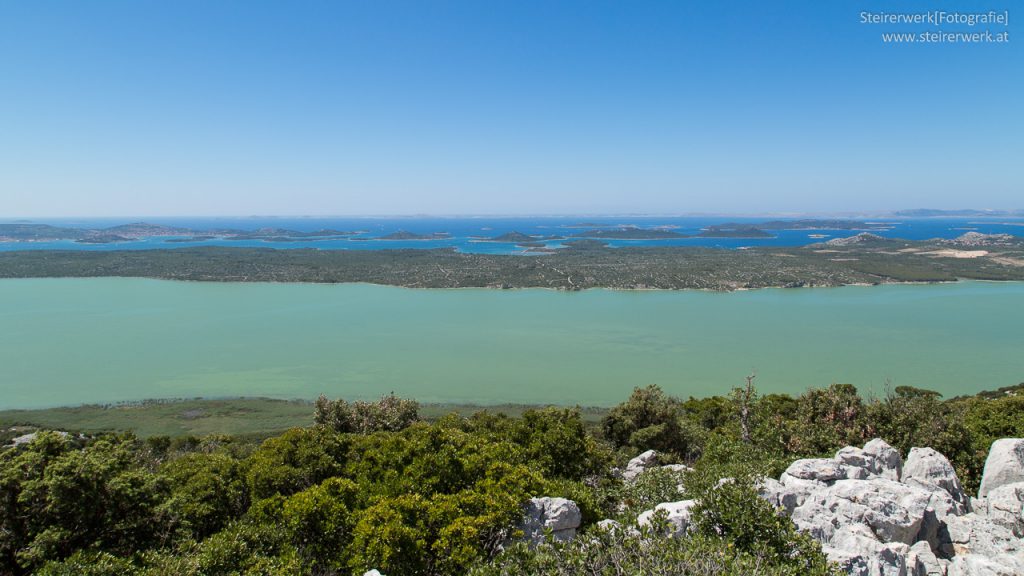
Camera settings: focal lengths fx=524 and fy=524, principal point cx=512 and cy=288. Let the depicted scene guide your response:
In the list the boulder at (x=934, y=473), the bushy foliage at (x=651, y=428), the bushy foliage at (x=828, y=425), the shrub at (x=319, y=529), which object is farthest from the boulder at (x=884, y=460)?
the shrub at (x=319, y=529)

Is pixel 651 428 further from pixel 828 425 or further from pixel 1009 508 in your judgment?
pixel 1009 508

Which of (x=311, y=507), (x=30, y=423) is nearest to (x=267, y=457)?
(x=311, y=507)

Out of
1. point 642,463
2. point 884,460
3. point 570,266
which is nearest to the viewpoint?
point 884,460

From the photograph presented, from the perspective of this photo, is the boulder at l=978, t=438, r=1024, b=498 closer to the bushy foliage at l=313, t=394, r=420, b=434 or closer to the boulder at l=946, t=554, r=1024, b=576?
the boulder at l=946, t=554, r=1024, b=576

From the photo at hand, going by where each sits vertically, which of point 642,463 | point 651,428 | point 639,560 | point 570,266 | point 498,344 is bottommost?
point 498,344

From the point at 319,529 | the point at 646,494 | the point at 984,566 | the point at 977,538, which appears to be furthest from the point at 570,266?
the point at 984,566
